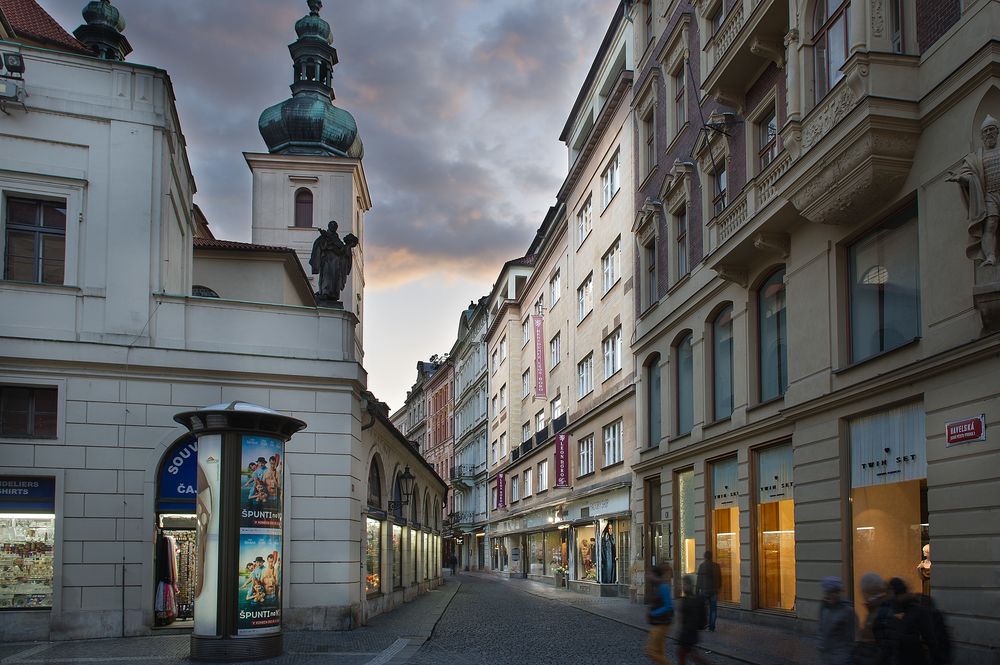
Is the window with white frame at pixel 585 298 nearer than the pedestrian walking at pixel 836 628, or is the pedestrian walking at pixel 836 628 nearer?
the pedestrian walking at pixel 836 628

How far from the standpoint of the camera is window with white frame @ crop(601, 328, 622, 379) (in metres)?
37.3

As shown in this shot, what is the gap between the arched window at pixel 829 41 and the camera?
17719 millimetres

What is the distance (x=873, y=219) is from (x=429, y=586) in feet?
106

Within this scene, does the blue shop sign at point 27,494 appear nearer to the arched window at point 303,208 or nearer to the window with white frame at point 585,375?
the window with white frame at point 585,375

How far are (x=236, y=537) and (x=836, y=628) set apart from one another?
1017 cm

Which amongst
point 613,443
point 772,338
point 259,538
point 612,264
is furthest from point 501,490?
point 259,538

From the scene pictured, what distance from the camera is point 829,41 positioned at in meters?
18.4

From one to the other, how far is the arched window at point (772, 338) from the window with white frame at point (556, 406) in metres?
27.1

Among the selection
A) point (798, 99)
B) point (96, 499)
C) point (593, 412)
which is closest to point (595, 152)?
point (593, 412)

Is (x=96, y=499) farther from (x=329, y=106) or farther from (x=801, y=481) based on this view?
(x=329, y=106)

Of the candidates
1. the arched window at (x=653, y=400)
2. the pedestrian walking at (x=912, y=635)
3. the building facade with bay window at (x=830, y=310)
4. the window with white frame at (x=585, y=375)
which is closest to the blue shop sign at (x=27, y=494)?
the building facade with bay window at (x=830, y=310)

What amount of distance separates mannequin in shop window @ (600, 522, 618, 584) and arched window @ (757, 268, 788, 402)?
49.4 ft

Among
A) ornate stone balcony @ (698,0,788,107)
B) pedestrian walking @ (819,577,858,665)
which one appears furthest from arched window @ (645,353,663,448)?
pedestrian walking @ (819,577,858,665)

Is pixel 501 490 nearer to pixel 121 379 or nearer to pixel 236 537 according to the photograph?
pixel 121 379
